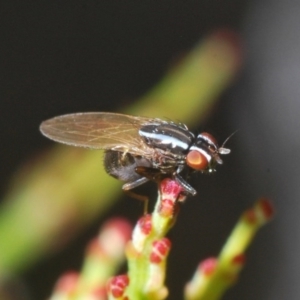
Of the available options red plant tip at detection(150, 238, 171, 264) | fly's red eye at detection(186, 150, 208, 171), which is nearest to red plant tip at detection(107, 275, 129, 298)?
red plant tip at detection(150, 238, 171, 264)

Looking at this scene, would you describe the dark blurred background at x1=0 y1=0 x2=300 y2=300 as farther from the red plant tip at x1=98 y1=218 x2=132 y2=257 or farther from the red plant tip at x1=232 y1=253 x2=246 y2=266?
the red plant tip at x1=232 y1=253 x2=246 y2=266

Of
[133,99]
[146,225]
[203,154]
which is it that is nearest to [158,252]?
[146,225]

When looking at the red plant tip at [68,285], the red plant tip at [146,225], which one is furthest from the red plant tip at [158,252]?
the red plant tip at [68,285]

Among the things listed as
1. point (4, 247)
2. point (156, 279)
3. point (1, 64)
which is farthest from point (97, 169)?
point (156, 279)

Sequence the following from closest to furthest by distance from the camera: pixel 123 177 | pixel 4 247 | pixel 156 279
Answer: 1. pixel 156 279
2. pixel 123 177
3. pixel 4 247

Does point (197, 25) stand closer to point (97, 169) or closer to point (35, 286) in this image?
point (97, 169)

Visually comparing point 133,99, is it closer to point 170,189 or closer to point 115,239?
point 115,239

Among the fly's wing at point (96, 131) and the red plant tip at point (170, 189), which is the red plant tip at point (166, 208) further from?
the fly's wing at point (96, 131)
